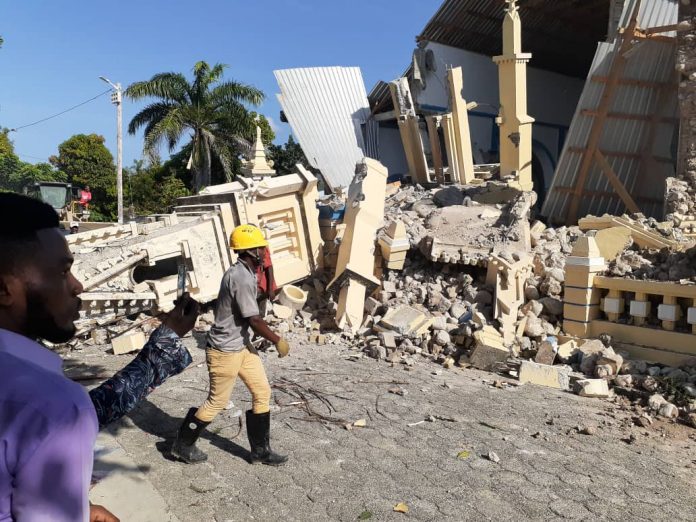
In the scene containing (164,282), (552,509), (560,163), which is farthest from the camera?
(560,163)

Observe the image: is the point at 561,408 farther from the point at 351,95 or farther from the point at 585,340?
the point at 351,95

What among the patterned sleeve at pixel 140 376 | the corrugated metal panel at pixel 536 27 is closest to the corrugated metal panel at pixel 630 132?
the corrugated metal panel at pixel 536 27

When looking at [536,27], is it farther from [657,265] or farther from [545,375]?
[545,375]

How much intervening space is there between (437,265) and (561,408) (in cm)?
363

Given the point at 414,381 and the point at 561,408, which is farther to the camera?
the point at 414,381

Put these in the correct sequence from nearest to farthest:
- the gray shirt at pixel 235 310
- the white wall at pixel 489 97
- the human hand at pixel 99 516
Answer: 1. the human hand at pixel 99 516
2. the gray shirt at pixel 235 310
3. the white wall at pixel 489 97

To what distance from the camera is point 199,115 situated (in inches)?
851

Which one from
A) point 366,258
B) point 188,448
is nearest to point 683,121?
point 366,258

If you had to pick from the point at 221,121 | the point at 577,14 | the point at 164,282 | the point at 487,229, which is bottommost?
the point at 164,282

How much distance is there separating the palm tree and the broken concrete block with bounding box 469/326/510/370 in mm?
16828

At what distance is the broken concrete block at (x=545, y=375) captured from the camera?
5699mm

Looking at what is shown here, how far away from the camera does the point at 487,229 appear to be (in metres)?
8.67

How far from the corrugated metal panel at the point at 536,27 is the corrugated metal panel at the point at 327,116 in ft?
9.63

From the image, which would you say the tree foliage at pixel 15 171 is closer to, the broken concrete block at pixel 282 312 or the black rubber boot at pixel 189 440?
the broken concrete block at pixel 282 312
